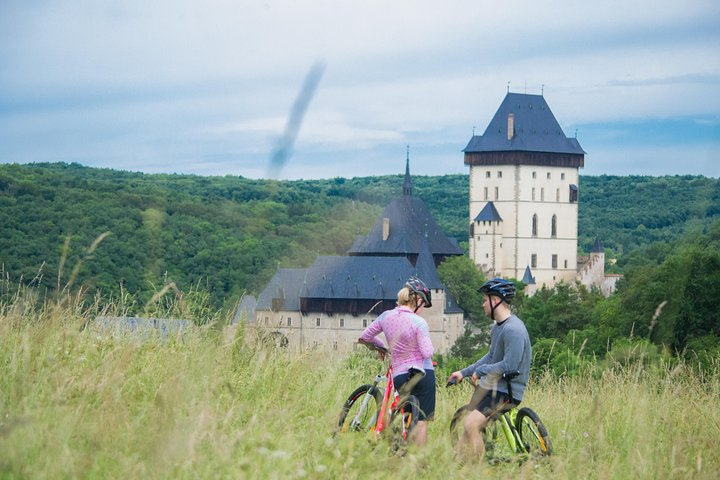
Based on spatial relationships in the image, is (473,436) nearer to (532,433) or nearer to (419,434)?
(419,434)

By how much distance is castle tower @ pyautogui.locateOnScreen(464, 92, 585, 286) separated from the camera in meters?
83.6

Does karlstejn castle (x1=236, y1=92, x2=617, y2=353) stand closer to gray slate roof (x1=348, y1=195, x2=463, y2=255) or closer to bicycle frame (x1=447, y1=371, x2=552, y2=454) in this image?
gray slate roof (x1=348, y1=195, x2=463, y2=255)

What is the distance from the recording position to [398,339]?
4867mm

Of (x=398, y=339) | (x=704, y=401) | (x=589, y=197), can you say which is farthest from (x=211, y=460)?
(x=589, y=197)

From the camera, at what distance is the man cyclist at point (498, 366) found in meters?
4.46

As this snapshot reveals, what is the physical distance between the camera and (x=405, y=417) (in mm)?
4434

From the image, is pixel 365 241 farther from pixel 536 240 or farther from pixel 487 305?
pixel 487 305

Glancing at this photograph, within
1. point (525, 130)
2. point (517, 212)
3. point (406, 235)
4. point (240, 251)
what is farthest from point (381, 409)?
point (517, 212)

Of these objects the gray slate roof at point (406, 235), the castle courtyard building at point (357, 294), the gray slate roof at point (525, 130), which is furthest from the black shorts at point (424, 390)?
the gray slate roof at point (525, 130)

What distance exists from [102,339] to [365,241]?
69.3 meters

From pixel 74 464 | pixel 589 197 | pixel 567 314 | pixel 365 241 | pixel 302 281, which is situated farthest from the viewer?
pixel 589 197

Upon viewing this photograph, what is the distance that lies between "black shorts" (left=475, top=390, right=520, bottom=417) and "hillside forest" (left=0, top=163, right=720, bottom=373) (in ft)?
1.26

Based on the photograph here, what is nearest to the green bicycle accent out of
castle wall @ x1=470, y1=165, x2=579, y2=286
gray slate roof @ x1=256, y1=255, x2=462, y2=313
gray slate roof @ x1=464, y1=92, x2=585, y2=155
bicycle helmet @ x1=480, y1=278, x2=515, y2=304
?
bicycle helmet @ x1=480, y1=278, x2=515, y2=304


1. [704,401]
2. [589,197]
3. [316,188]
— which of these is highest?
[589,197]
